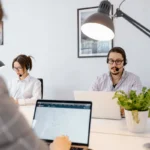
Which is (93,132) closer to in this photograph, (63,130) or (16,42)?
(63,130)

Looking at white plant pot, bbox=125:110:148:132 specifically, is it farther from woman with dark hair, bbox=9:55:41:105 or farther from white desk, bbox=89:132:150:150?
woman with dark hair, bbox=9:55:41:105

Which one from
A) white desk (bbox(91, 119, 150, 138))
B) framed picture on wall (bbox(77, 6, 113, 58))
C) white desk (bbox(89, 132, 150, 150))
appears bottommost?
white desk (bbox(91, 119, 150, 138))

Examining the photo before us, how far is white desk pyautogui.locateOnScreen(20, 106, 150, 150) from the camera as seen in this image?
1.15m

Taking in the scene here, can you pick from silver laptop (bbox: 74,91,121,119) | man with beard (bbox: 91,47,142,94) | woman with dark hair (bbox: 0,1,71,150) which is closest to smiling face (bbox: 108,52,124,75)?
man with beard (bbox: 91,47,142,94)

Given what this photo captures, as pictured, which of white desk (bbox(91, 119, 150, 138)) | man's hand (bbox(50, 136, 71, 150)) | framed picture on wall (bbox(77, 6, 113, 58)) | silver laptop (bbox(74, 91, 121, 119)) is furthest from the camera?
framed picture on wall (bbox(77, 6, 113, 58))

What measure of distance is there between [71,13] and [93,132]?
2016 millimetres

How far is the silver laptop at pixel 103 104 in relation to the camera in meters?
1.64

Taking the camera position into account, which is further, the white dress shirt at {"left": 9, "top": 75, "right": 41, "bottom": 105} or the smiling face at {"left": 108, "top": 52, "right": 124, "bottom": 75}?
the white dress shirt at {"left": 9, "top": 75, "right": 41, "bottom": 105}

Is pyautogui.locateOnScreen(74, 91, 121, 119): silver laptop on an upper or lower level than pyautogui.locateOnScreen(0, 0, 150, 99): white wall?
lower

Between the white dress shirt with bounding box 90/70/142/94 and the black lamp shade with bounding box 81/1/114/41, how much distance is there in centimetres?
63

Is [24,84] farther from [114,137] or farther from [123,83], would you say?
[114,137]

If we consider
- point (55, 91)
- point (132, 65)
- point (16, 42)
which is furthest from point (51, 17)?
point (132, 65)

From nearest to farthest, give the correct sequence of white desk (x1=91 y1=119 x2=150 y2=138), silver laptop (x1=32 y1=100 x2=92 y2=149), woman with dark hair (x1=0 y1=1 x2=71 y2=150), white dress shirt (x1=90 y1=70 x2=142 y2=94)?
woman with dark hair (x1=0 y1=1 x2=71 y2=150) → silver laptop (x1=32 y1=100 x2=92 y2=149) → white desk (x1=91 y1=119 x2=150 y2=138) → white dress shirt (x1=90 y1=70 x2=142 y2=94)

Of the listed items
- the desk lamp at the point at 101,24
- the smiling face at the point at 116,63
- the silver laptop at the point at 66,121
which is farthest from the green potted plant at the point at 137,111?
the smiling face at the point at 116,63
